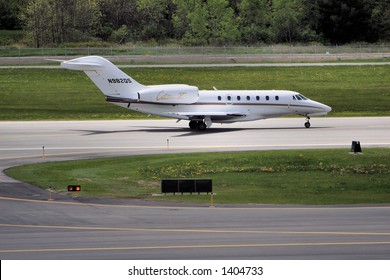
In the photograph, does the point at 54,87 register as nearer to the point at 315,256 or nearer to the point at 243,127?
the point at 243,127

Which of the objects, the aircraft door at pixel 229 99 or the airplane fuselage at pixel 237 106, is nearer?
the airplane fuselage at pixel 237 106

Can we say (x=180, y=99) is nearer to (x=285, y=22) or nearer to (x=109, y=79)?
(x=109, y=79)

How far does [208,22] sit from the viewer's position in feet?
431

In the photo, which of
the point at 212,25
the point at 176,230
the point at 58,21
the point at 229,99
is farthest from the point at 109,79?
the point at 212,25

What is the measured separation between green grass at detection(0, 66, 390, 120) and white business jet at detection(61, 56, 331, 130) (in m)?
11.9

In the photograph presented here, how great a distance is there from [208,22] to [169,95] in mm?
71881

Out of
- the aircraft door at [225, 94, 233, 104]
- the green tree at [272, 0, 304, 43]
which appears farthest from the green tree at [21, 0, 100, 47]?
the aircraft door at [225, 94, 233, 104]

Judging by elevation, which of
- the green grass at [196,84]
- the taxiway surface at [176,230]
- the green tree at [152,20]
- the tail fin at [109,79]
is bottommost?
the green grass at [196,84]

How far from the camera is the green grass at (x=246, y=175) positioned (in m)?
36.2

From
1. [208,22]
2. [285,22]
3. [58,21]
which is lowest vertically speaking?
[285,22]

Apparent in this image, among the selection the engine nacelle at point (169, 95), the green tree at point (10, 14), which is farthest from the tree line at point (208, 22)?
the engine nacelle at point (169, 95)

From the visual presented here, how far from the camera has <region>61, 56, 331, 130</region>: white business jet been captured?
6056 centimetres

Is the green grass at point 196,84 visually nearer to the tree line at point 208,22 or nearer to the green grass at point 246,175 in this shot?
the tree line at point 208,22

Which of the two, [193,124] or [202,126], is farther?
[193,124]
